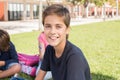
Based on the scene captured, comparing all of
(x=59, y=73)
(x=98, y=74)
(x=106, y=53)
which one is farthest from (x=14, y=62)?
(x=106, y=53)

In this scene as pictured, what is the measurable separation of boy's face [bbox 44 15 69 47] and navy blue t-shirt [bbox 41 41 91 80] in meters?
0.14

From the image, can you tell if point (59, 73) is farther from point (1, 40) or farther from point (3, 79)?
point (3, 79)

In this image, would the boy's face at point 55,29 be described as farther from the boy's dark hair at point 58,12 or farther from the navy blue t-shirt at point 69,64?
the navy blue t-shirt at point 69,64

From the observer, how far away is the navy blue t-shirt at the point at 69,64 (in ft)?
8.84

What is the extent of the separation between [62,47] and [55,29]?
22 centimetres

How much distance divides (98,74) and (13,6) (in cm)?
3859

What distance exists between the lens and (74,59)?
2.73 metres

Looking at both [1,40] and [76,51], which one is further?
[1,40]

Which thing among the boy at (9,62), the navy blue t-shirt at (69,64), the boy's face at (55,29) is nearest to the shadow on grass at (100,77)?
the boy at (9,62)

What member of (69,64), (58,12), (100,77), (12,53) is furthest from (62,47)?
(100,77)

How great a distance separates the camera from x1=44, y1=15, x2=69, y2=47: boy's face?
2.70 metres

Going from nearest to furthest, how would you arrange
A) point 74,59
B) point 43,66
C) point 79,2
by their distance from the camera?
1. point 74,59
2. point 43,66
3. point 79,2

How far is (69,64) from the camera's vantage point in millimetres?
2750

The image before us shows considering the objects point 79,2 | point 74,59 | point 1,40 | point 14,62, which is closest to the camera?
point 74,59
